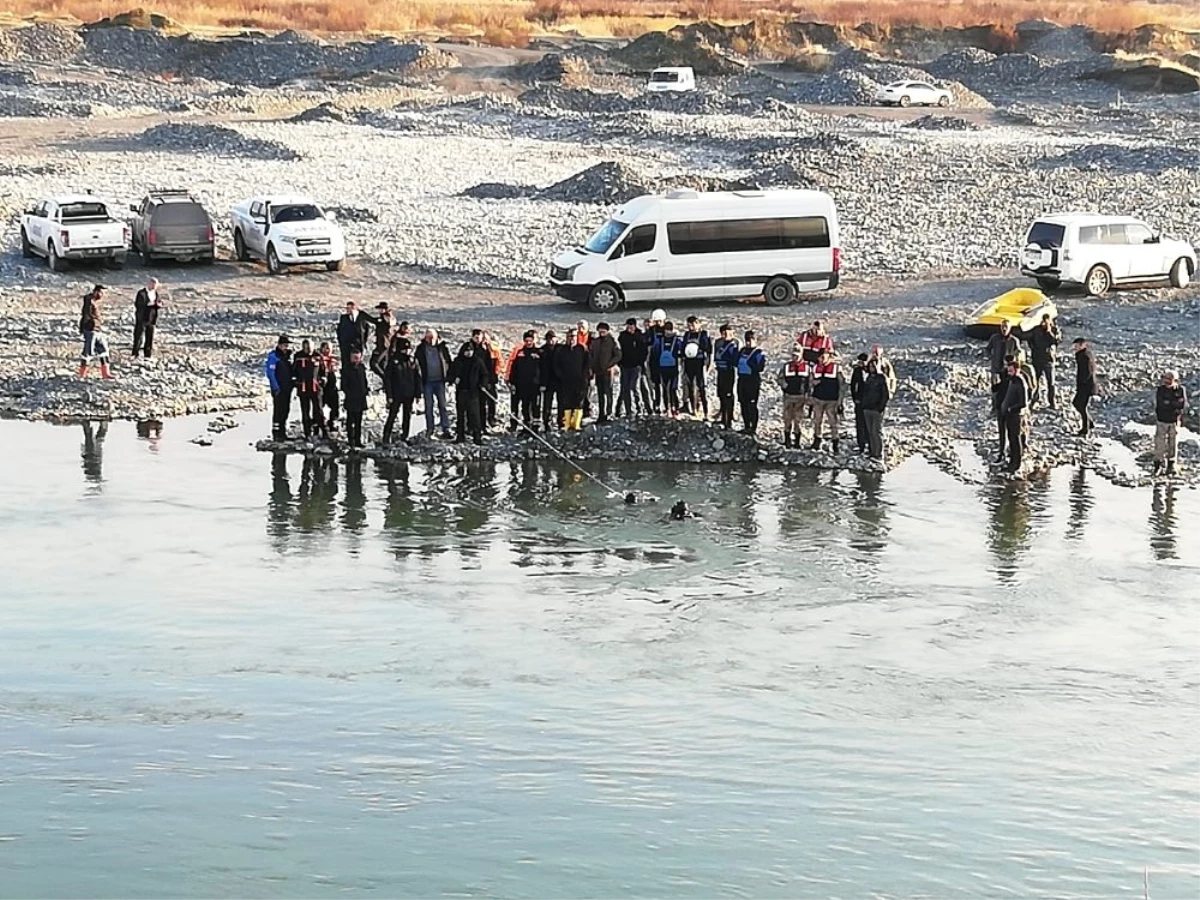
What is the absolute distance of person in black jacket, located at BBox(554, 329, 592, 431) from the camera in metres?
22.9

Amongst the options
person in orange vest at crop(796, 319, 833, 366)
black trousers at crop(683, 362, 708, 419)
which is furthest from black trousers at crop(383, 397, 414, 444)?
person in orange vest at crop(796, 319, 833, 366)

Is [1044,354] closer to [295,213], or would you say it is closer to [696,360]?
[696,360]

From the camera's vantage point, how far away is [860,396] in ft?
73.0

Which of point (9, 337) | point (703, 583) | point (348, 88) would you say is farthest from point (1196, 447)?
point (348, 88)

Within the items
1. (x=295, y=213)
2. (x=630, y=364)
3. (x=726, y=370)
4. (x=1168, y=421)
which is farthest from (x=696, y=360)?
(x=295, y=213)

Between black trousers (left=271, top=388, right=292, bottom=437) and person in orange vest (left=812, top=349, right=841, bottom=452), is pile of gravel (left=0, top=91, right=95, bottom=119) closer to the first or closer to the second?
black trousers (left=271, top=388, right=292, bottom=437)

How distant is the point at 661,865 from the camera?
41.3ft

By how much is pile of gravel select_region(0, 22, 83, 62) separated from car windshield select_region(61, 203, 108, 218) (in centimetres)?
5092

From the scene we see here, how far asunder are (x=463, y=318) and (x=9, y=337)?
739 cm

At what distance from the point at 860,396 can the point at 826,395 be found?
→ 550 millimetres

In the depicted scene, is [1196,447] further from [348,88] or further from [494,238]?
[348,88]

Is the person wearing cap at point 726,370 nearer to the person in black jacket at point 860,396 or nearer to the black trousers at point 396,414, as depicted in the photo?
the person in black jacket at point 860,396

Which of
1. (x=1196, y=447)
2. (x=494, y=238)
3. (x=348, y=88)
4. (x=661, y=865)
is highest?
(x=348, y=88)

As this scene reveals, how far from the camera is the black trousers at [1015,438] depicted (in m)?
22.2
